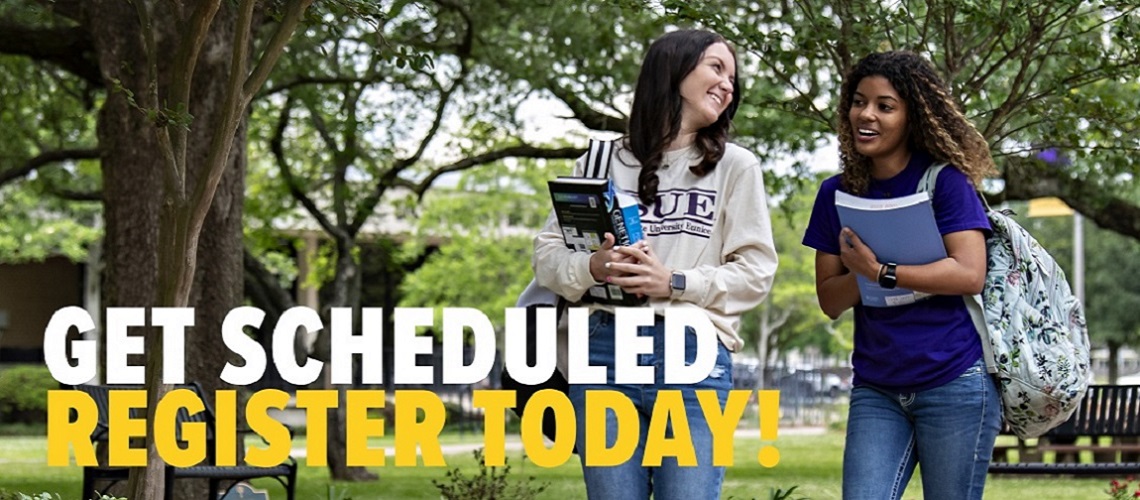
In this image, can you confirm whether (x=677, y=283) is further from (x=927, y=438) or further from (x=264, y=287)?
(x=264, y=287)

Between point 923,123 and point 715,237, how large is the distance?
0.63 metres

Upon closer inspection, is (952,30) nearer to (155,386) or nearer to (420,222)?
(155,386)

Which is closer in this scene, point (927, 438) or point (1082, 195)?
point (927, 438)

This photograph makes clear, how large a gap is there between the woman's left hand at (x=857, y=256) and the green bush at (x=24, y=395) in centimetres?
2935

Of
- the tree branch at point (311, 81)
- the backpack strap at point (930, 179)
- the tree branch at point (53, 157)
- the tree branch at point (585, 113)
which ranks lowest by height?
the backpack strap at point (930, 179)

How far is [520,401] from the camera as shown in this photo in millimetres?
4355

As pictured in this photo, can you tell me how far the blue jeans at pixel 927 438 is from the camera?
4121 millimetres

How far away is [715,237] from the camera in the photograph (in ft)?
13.4

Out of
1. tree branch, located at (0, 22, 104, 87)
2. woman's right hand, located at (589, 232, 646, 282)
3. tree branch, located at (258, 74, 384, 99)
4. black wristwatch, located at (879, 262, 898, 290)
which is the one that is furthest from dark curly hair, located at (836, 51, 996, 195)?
tree branch, located at (258, 74, 384, 99)

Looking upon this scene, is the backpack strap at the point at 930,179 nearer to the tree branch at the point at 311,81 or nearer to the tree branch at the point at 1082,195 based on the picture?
the tree branch at the point at 1082,195

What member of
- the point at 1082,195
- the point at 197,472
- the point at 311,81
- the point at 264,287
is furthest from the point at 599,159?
the point at 264,287

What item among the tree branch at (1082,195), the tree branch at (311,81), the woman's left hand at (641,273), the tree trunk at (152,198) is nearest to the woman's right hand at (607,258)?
the woman's left hand at (641,273)

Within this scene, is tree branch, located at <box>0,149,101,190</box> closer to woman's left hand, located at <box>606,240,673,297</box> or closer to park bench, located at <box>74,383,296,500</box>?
park bench, located at <box>74,383,296,500</box>

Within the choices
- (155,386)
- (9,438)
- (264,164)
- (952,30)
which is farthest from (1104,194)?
(9,438)
